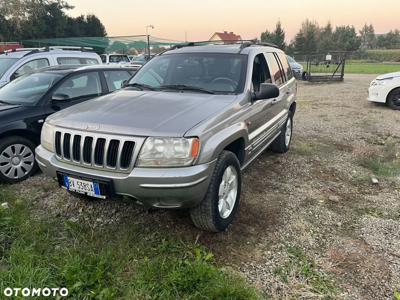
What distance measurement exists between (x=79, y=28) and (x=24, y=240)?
49599mm

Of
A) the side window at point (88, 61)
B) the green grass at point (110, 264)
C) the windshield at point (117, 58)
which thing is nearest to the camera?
the green grass at point (110, 264)

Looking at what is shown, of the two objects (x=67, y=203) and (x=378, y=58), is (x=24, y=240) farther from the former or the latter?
(x=378, y=58)

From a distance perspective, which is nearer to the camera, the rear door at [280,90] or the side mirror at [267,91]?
the side mirror at [267,91]

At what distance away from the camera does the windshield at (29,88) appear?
4.91 metres

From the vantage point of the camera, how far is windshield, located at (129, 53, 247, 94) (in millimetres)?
3816

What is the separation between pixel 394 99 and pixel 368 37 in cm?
9836

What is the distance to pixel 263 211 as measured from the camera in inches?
152

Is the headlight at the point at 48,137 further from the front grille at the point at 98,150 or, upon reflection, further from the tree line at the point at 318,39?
the tree line at the point at 318,39

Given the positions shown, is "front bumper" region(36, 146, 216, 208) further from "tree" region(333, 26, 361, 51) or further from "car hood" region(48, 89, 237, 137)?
"tree" region(333, 26, 361, 51)

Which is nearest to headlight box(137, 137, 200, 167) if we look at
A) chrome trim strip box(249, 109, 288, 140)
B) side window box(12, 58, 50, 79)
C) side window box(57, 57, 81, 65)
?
chrome trim strip box(249, 109, 288, 140)

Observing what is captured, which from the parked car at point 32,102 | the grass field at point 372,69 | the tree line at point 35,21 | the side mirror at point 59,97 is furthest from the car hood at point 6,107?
the tree line at point 35,21

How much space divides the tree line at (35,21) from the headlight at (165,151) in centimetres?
3869

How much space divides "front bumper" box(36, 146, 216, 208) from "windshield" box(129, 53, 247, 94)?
1.30 m

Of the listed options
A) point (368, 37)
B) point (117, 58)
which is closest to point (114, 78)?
point (117, 58)
